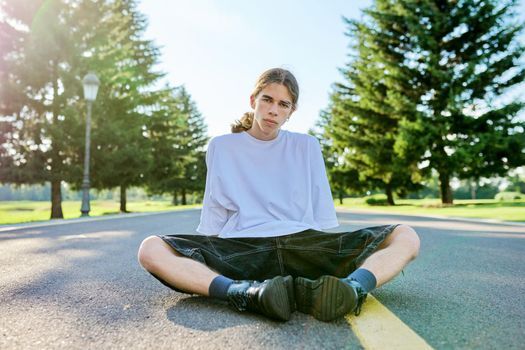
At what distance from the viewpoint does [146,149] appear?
19.7 m

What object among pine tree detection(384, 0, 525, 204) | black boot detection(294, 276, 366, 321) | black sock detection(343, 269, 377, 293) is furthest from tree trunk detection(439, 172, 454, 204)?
black boot detection(294, 276, 366, 321)

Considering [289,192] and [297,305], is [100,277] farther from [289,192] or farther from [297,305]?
[297,305]

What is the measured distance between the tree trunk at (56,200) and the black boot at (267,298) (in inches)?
614

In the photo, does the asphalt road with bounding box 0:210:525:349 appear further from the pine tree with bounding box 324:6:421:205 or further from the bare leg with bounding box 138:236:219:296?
the pine tree with bounding box 324:6:421:205

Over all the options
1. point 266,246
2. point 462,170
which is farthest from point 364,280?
point 462,170

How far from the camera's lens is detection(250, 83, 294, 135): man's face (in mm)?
2740

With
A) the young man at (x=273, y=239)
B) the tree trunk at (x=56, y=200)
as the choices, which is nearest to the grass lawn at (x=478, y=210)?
the young man at (x=273, y=239)

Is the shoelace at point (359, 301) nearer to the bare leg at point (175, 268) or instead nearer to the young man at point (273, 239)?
the young man at point (273, 239)

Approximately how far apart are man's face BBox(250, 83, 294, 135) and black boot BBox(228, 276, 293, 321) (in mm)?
1156

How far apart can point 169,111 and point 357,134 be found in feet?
37.7

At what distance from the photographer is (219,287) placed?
2096 mm

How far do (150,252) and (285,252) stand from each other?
2.50 ft

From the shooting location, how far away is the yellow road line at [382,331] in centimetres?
155

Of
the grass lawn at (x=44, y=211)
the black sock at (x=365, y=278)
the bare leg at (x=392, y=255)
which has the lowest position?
the grass lawn at (x=44, y=211)
